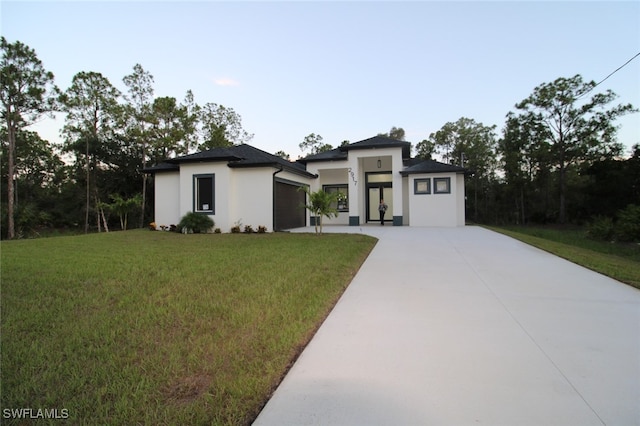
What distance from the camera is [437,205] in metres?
16.5

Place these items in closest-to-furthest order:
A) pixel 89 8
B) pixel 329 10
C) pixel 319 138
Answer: pixel 89 8, pixel 329 10, pixel 319 138

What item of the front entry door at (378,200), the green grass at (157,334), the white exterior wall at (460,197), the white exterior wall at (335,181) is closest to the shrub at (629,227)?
the white exterior wall at (460,197)

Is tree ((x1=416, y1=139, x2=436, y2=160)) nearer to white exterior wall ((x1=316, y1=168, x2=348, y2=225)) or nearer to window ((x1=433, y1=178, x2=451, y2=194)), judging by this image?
white exterior wall ((x1=316, y1=168, x2=348, y2=225))

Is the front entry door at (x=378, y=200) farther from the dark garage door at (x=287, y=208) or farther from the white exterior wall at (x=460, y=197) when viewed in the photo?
the dark garage door at (x=287, y=208)

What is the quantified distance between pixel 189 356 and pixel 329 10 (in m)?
12.4

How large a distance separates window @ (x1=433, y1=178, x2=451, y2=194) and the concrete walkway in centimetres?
1144

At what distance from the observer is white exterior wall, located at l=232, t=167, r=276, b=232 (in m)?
14.4

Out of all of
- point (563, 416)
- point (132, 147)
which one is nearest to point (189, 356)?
point (563, 416)

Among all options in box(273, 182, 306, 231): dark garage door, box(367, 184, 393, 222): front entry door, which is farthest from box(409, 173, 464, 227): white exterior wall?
box(273, 182, 306, 231): dark garage door

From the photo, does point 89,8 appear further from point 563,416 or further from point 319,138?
point 319,138

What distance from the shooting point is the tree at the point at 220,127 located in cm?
2789

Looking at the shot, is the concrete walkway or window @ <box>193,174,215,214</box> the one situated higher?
window @ <box>193,174,215,214</box>

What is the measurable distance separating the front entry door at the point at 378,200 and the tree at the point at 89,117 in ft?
65.0

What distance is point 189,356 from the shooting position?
271cm
